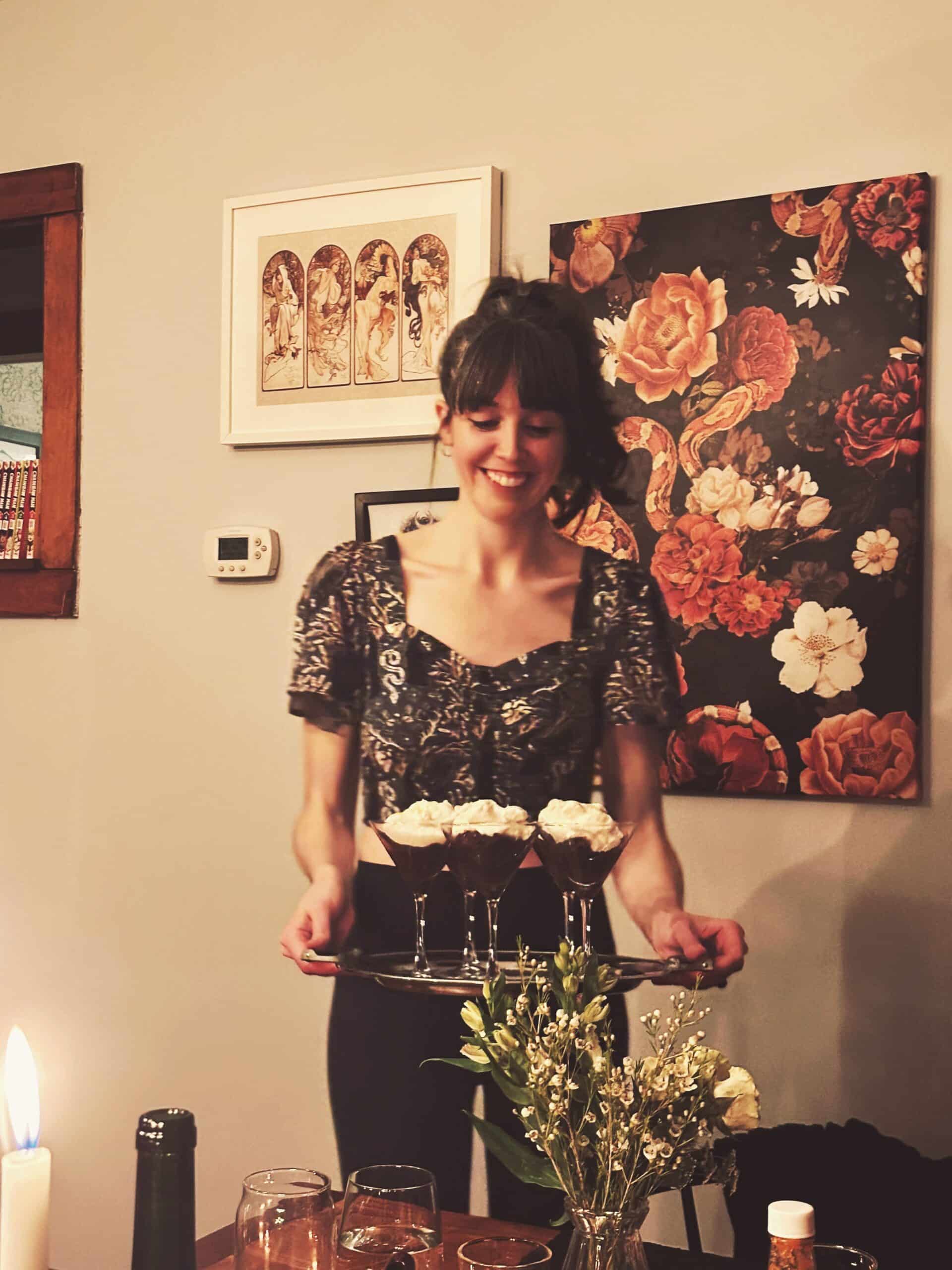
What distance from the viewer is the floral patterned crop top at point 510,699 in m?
1.95

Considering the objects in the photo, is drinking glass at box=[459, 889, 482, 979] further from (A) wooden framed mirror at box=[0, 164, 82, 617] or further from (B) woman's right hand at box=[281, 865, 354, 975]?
(A) wooden framed mirror at box=[0, 164, 82, 617]

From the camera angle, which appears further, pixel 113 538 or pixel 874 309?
pixel 113 538

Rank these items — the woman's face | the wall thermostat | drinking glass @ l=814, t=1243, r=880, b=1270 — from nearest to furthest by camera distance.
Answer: drinking glass @ l=814, t=1243, r=880, b=1270 < the woman's face < the wall thermostat

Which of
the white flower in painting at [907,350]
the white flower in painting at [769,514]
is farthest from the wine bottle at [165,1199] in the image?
the white flower in painting at [907,350]

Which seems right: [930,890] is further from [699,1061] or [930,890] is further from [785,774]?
[699,1061]

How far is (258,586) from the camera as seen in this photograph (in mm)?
2236

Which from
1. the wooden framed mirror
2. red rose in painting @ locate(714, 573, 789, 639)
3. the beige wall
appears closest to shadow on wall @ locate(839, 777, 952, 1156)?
the beige wall

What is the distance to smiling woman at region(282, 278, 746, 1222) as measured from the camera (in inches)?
76.4

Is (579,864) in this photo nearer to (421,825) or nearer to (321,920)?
(421,825)

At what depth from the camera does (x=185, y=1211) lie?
876 millimetres

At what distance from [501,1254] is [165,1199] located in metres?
0.46

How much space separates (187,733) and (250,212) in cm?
86

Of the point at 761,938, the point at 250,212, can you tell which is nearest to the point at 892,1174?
the point at 761,938

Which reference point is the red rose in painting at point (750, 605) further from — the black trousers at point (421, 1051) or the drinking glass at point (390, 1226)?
the drinking glass at point (390, 1226)
